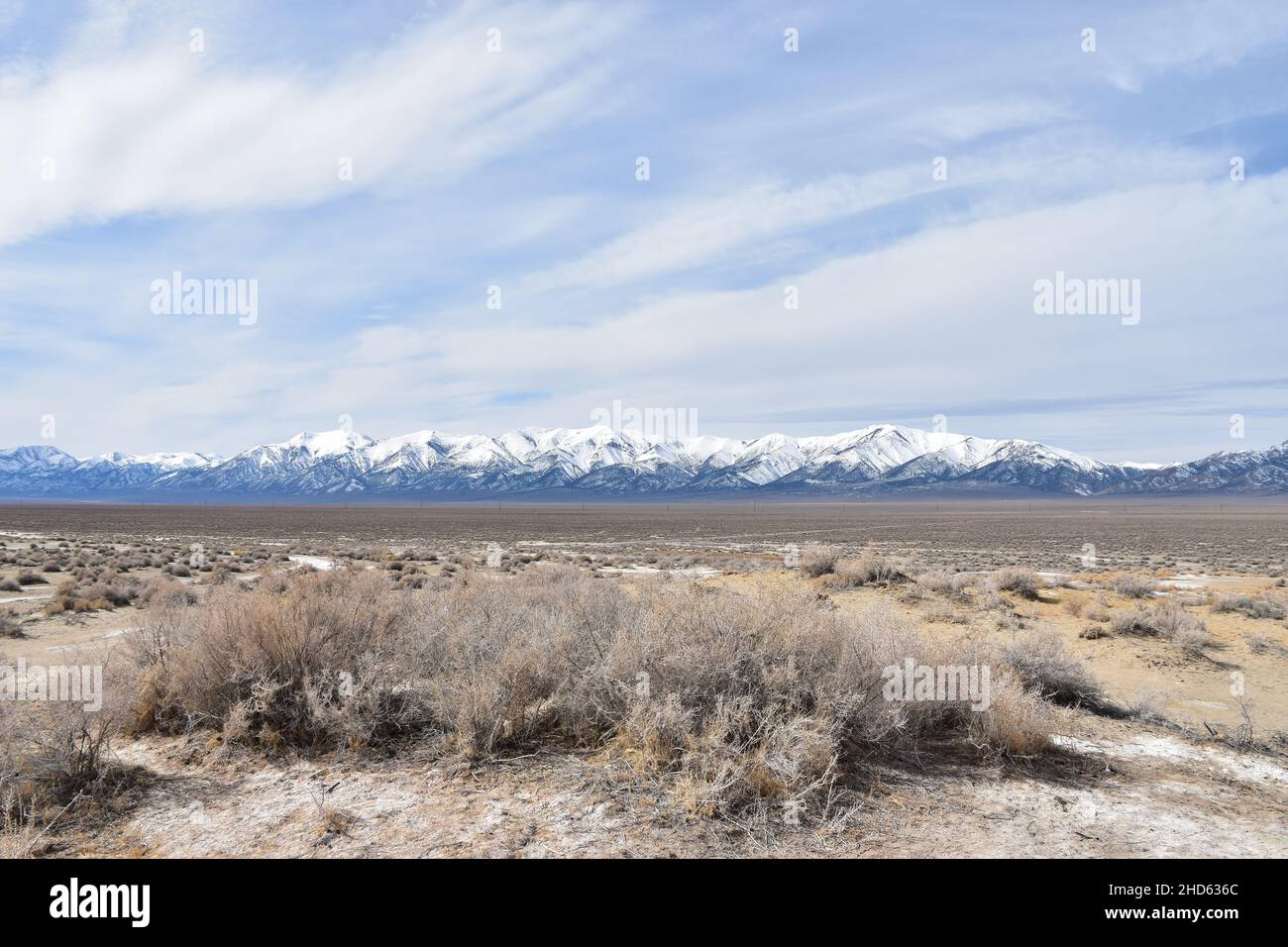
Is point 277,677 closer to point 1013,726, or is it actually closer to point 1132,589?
point 1013,726

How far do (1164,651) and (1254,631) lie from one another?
3279 millimetres

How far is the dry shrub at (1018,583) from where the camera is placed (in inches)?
655

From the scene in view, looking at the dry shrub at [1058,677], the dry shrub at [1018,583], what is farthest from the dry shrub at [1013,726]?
the dry shrub at [1018,583]

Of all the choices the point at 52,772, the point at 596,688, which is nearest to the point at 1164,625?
the point at 596,688

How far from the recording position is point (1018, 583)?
55.5 feet

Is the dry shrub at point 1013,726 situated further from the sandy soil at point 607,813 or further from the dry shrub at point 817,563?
the dry shrub at point 817,563

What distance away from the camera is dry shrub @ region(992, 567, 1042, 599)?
16.6 metres

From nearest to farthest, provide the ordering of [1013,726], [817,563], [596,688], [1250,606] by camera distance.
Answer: [1013,726], [596,688], [1250,606], [817,563]

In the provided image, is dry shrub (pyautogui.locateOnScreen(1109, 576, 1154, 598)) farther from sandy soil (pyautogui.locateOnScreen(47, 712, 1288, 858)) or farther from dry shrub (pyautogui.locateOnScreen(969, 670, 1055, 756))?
dry shrub (pyautogui.locateOnScreen(969, 670, 1055, 756))

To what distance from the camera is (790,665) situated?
5.42 metres

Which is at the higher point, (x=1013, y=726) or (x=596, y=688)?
(x=596, y=688)

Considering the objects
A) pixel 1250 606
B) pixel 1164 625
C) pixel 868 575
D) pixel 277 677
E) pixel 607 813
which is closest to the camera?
pixel 607 813
